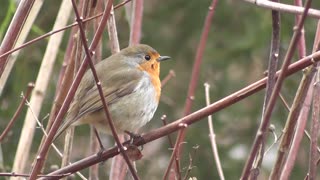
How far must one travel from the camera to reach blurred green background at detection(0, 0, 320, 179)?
5473mm

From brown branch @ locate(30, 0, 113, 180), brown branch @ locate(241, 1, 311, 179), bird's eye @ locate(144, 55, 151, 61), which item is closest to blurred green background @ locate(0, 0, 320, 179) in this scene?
bird's eye @ locate(144, 55, 151, 61)

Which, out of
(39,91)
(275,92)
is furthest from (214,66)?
(275,92)

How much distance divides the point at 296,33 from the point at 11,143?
3.50 meters

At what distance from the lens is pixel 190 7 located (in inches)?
231

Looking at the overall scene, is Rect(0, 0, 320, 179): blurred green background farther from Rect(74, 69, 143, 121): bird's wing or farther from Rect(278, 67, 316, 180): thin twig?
Rect(278, 67, 316, 180): thin twig

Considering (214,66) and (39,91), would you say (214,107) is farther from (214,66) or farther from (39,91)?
(214,66)

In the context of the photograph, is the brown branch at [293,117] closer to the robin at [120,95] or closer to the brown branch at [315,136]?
the brown branch at [315,136]

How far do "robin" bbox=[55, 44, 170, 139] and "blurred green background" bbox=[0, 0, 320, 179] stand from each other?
5.55 feet

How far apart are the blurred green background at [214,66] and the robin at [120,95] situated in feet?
5.55

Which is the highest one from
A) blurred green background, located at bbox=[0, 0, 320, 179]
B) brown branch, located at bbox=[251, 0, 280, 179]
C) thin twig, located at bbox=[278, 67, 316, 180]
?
brown branch, located at bbox=[251, 0, 280, 179]

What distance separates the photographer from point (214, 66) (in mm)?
5734

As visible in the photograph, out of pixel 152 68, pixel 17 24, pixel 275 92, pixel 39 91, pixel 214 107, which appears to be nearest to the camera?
pixel 275 92

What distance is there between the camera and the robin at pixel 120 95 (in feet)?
10.7

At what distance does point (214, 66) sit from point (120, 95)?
2.33m
